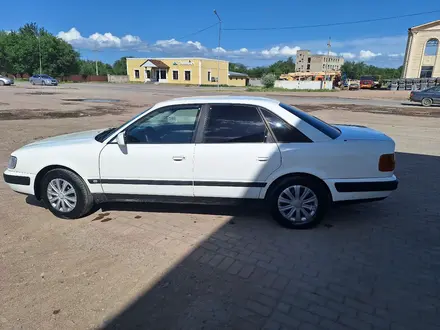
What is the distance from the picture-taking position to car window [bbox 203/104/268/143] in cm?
382

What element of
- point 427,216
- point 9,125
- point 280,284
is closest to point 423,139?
point 427,216

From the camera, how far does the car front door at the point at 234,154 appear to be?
3.76m

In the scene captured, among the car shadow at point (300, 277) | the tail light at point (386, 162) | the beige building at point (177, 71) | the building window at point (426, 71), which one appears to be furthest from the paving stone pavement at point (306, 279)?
the building window at point (426, 71)

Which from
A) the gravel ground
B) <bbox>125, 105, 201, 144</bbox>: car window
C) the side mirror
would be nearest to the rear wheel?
the gravel ground

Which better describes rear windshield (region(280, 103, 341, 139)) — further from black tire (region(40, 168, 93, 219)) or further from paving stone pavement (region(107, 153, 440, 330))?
black tire (region(40, 168, 93, 219))

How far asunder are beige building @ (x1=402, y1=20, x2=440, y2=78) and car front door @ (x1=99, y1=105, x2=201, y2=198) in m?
66.9

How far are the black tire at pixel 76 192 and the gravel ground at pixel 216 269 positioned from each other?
13 centimetres

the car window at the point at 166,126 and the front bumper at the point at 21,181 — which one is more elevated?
the car window at the point at 166,126

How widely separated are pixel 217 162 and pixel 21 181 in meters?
2.61

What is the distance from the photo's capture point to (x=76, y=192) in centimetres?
414

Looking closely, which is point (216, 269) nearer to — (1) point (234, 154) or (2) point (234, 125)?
(1) point (234, 154)

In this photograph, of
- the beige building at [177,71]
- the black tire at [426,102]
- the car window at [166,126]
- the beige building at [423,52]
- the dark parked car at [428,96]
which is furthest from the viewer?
the beige building at [177,71]

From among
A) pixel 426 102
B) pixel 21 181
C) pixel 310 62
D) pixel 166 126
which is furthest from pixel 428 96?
pixel 310 62

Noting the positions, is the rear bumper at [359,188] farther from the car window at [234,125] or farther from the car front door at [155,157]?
the car front door at [155,157]
